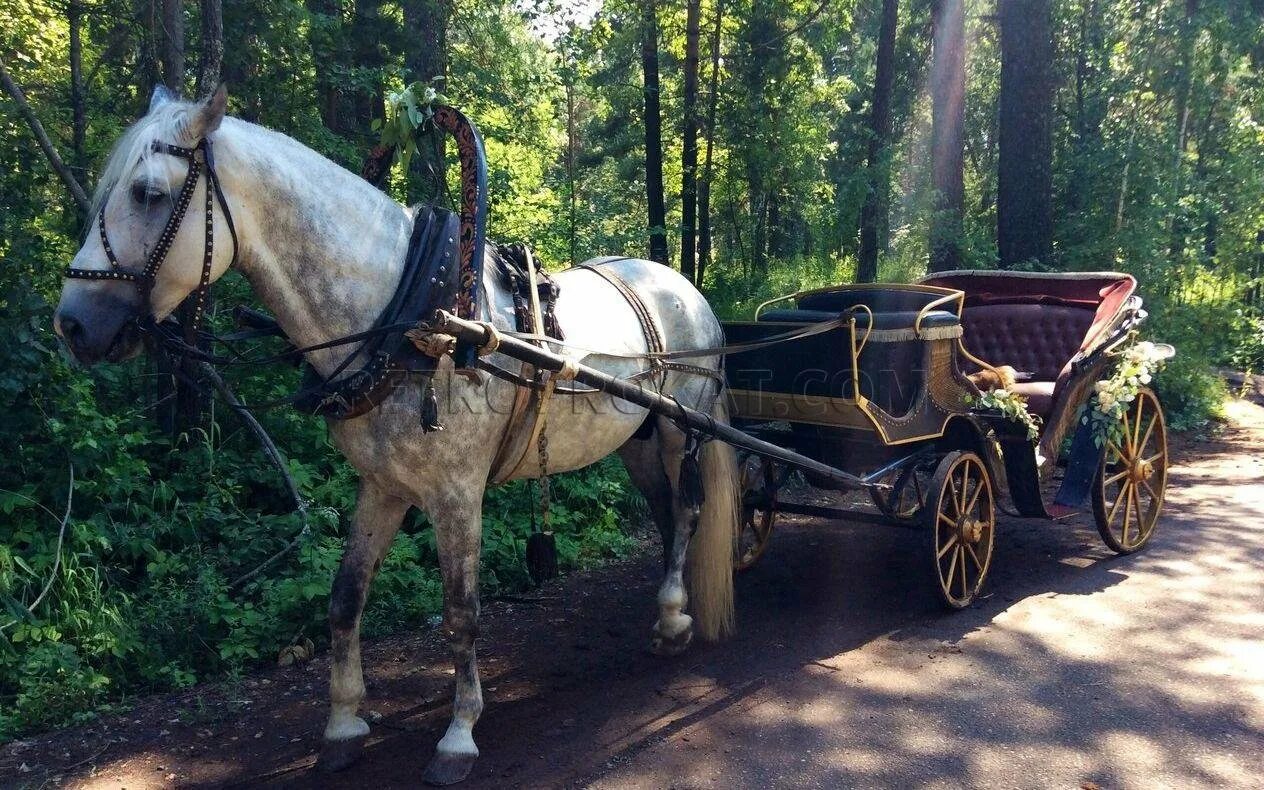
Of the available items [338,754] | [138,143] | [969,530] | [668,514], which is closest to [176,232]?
[138,143]

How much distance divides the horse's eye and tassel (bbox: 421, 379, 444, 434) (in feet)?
3.23

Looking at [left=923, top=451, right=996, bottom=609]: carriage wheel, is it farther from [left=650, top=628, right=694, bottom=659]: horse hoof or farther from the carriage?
[left=650, top=628, right=694, bottom=659]: horse hoof

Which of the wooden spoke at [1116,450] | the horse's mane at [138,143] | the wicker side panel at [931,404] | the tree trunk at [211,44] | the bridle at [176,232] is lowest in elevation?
the wooden spoke at [1116,450]

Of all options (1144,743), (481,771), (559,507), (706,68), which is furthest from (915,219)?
(481,771)

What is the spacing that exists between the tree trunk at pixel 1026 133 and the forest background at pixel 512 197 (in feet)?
0.11

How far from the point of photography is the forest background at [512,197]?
4641 mm

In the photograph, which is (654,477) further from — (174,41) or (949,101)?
(949,101)

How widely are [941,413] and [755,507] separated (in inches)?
47.7

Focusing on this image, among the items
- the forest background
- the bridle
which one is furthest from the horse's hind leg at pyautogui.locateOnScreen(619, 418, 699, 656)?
the bridle

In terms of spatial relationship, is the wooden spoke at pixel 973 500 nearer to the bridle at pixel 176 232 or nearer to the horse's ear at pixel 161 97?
the bridle at pixel 176 232

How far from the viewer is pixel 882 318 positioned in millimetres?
4695

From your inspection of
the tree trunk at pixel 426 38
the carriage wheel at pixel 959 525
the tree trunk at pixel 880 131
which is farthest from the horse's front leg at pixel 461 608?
the tree trunk at pixel 880 131

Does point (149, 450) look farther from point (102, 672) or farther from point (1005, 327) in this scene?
point (1005, 327)

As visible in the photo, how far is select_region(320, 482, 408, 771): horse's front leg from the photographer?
3.46 metres
